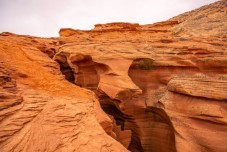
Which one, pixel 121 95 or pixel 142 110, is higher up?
pixel 121 95

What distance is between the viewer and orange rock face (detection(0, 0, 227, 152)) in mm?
6699

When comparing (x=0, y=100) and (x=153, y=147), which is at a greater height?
(x=0, y=100)

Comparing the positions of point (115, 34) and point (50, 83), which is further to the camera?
point (115, 34)

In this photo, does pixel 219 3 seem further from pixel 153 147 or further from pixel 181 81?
pixel 153 147

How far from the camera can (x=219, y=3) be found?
2094 centimetres

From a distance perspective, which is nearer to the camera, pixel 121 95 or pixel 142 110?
pixel 121 95

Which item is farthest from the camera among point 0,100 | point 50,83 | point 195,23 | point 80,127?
point 195,23

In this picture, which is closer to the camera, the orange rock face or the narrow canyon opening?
the orange rock face

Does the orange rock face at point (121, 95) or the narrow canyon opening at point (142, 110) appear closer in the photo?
the orange rock face at point (121, 95)

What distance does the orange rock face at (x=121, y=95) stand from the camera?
22.0 feet

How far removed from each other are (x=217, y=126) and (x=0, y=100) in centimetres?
876

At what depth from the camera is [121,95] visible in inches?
469

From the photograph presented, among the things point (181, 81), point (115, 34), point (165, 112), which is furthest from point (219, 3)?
point (165, 112)

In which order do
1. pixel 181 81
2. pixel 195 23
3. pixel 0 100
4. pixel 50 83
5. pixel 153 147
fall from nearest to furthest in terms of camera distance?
1. pixel 0 100
2. pixel 50 83
3. pixel 181 81
4. pixel 153 147
5. pixel 195 23
